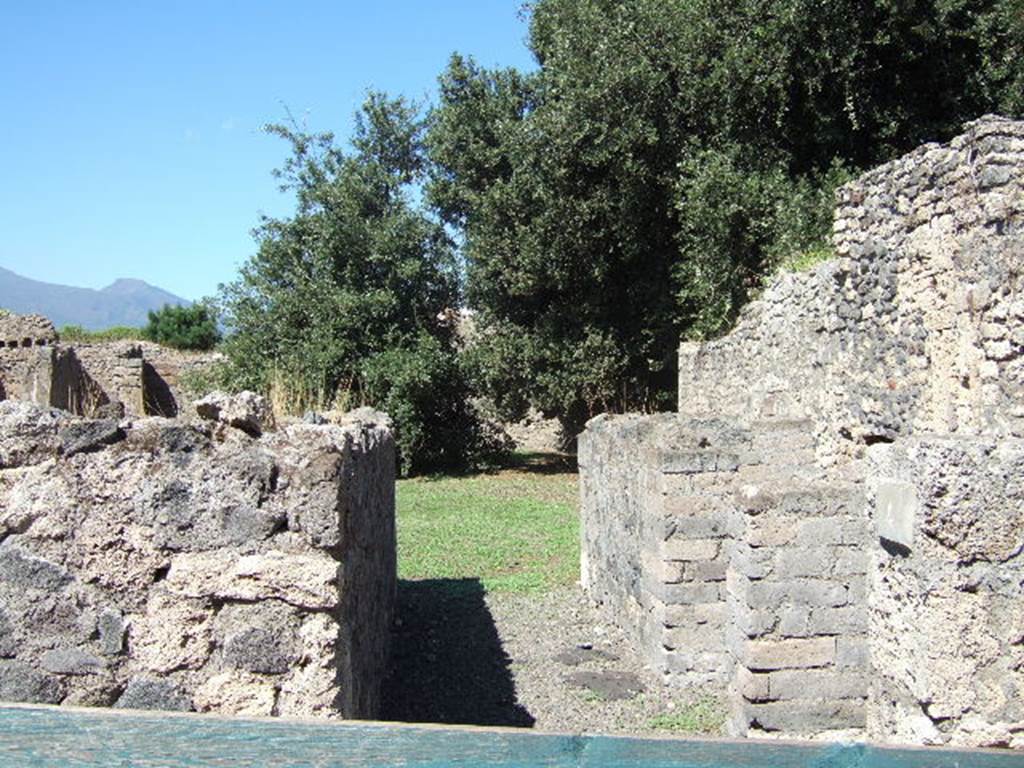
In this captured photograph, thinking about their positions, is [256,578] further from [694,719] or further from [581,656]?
[581,656]

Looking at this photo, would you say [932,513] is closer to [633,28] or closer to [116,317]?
[633,28]

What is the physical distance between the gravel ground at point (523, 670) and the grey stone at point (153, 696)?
2.67m

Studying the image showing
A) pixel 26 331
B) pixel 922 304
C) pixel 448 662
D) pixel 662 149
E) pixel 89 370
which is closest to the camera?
pixel 922 304

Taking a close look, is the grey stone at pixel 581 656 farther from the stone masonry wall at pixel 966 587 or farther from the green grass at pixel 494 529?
the stone masonry wall at pixel 966 587

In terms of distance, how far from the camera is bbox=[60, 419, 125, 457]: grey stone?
10.7ft

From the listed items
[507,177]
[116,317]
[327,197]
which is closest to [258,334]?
[327,197]

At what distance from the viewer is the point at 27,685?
10.2 feet

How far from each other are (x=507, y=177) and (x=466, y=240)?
152cm

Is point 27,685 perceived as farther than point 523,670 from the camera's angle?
No

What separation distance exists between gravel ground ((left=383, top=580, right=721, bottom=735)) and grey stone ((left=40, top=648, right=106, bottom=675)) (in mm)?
2844

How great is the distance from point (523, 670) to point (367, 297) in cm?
1212

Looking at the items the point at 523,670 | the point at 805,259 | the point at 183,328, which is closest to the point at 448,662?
the point at 523,670

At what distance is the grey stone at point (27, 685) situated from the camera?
3.11 metres

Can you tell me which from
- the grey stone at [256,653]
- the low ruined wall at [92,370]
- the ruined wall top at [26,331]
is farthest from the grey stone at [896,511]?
the ruined wall top at [26,331]
